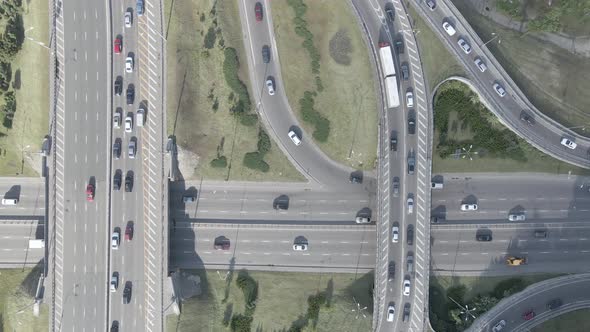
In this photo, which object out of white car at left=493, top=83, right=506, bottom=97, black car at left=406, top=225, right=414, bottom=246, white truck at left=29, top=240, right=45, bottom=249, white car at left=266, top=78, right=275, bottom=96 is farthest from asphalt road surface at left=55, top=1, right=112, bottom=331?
white car at left=493, top=83, right=506, bottom=97

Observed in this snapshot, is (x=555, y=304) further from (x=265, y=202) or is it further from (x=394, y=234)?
(x=265, y=202)

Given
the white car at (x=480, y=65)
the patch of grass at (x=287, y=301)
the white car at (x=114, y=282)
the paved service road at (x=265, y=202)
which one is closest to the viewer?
the white car at (x=114, y=282)

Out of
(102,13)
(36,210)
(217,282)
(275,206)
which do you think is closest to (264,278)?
(217,282)

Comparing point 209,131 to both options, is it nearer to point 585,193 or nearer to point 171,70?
point 171,70

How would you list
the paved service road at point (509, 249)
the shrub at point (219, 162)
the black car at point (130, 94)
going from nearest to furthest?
1. the black car at point (130, 94)
2. the shrub at point (219, 162)
3. the paved service road at point (509, 249)

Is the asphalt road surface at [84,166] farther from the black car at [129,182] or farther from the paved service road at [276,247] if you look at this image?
the paved service road at [276,247]

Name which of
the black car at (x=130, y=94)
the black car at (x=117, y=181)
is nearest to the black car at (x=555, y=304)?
the black car at (x=117, y=181)

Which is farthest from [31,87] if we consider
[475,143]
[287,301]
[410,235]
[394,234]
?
[475,143]
